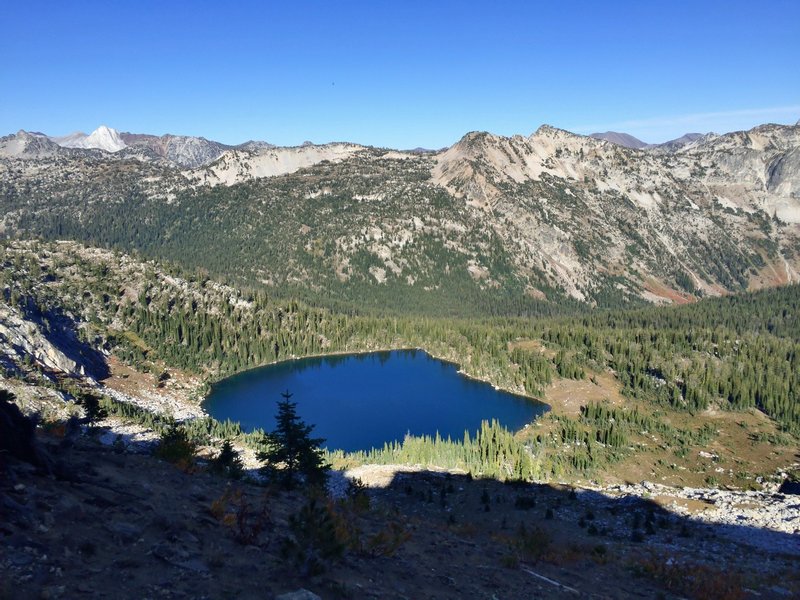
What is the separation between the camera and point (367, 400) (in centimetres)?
10206

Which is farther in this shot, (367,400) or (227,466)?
(367,400)

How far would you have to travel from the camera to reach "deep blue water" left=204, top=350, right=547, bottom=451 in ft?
282

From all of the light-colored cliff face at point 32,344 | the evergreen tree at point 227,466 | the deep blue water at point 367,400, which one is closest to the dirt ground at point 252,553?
the evergreen tree at point 227,466

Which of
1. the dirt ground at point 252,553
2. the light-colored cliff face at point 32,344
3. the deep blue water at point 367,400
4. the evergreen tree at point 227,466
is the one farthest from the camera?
the deep blue water at point 367,400

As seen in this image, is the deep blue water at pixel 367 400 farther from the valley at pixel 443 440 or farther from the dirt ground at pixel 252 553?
the dirt ground at pixel 252 553

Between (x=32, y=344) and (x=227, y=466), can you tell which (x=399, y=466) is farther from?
(x=32, y=344)

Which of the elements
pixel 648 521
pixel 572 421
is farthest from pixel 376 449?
pixel 648 521

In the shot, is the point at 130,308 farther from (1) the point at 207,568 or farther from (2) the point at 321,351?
(1) the point at 207,568

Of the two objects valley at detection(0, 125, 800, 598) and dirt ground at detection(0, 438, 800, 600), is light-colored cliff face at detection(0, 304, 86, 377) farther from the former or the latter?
dirt ground at detection(0, 438, 800, 600)

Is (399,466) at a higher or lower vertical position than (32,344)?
lower

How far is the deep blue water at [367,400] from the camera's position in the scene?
85.9 meters

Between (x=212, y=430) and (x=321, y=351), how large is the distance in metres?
66.1

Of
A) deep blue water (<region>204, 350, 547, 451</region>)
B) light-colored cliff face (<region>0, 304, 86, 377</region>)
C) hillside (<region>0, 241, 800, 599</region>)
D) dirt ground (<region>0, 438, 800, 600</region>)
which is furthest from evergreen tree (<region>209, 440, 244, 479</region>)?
light-colored cliff face (<region>0, 304, 86, 377</region>)

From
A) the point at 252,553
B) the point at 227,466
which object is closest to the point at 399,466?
the point at 227,466
